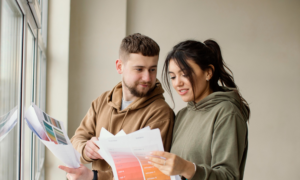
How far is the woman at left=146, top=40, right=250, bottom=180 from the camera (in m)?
0.86

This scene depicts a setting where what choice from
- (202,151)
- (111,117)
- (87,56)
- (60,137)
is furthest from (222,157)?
(87,56)

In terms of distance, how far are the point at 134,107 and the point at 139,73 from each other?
176mm

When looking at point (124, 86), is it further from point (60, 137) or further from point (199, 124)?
point (60, 137)

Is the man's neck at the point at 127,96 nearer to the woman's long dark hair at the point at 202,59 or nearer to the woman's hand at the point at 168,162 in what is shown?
the woman's long dark hair at the point at 202,59

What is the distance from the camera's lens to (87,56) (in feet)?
8.84

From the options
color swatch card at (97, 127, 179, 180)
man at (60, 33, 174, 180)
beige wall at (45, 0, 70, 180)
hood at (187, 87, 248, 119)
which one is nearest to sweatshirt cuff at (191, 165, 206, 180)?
color swatch card at (97, 127, 179, 180)

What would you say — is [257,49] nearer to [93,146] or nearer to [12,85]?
[93,146]

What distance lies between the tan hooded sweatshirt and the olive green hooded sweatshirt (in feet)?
0.56

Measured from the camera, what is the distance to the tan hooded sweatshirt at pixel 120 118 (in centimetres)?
126

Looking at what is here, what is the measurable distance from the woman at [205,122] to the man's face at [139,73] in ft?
0.40

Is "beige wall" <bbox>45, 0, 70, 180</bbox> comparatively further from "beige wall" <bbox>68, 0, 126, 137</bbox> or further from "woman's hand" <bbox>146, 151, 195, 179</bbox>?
"woman's hand" <bbox>146, 151, 195, 179</bbox>

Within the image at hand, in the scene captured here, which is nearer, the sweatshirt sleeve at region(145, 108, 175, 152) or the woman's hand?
the woman's hand

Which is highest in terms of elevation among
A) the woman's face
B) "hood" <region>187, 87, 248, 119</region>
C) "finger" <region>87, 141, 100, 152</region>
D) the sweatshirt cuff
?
the woman's face

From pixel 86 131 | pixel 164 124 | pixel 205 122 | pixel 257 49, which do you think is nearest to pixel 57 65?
pixel 86 131
